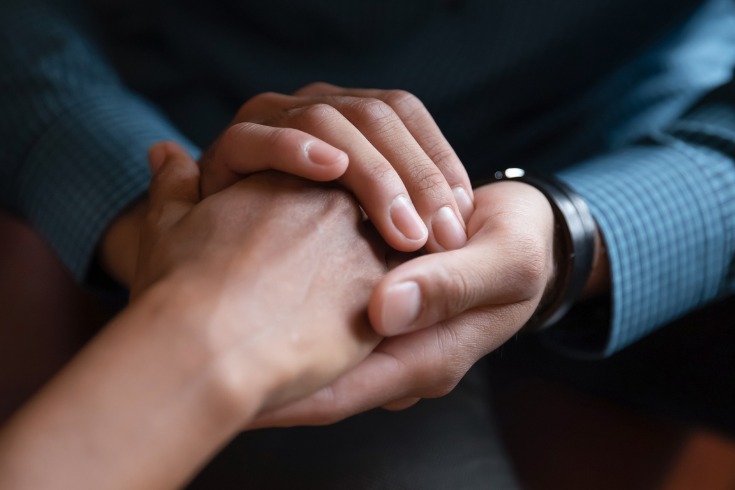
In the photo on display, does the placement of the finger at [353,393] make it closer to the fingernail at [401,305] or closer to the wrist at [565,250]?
the fingernail at [401,305]

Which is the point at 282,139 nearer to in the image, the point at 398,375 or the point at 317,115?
the point at 317,115

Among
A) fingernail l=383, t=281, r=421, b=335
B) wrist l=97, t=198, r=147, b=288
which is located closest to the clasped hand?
fingernail l=383, t=281, r=421, b=335

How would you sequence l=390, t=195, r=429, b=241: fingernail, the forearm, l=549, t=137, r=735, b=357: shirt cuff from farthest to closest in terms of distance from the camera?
l=549, t=137, r=735, b=357: shirt cuff < l=390, t=195, r=429, b=241: fingernail < the forearm

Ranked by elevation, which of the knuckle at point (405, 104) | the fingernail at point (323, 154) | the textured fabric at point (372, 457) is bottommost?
the textured fabric at point (372, 457)

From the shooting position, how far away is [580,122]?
633 mm

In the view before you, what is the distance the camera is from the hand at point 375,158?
39 cm

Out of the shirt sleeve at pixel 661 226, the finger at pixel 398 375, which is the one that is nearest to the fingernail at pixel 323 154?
the finger at pixel 398 375

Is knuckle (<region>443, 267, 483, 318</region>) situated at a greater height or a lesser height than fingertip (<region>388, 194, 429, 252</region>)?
lesser

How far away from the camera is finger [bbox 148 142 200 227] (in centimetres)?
42

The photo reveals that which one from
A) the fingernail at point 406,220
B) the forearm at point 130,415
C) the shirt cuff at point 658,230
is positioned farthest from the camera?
the shirt cuff at point 658,230

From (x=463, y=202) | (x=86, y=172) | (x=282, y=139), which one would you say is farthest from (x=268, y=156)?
(x=86, y=172)

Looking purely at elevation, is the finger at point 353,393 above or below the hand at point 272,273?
below

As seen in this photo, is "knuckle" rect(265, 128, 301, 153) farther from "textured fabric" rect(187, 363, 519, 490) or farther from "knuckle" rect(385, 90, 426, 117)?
"textured fabric" rect(187, 363, 519, 490)

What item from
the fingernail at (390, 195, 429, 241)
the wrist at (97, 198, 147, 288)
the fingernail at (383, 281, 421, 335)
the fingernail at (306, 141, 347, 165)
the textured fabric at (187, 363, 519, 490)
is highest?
the fingernail at (306, 141, 347, 165)
